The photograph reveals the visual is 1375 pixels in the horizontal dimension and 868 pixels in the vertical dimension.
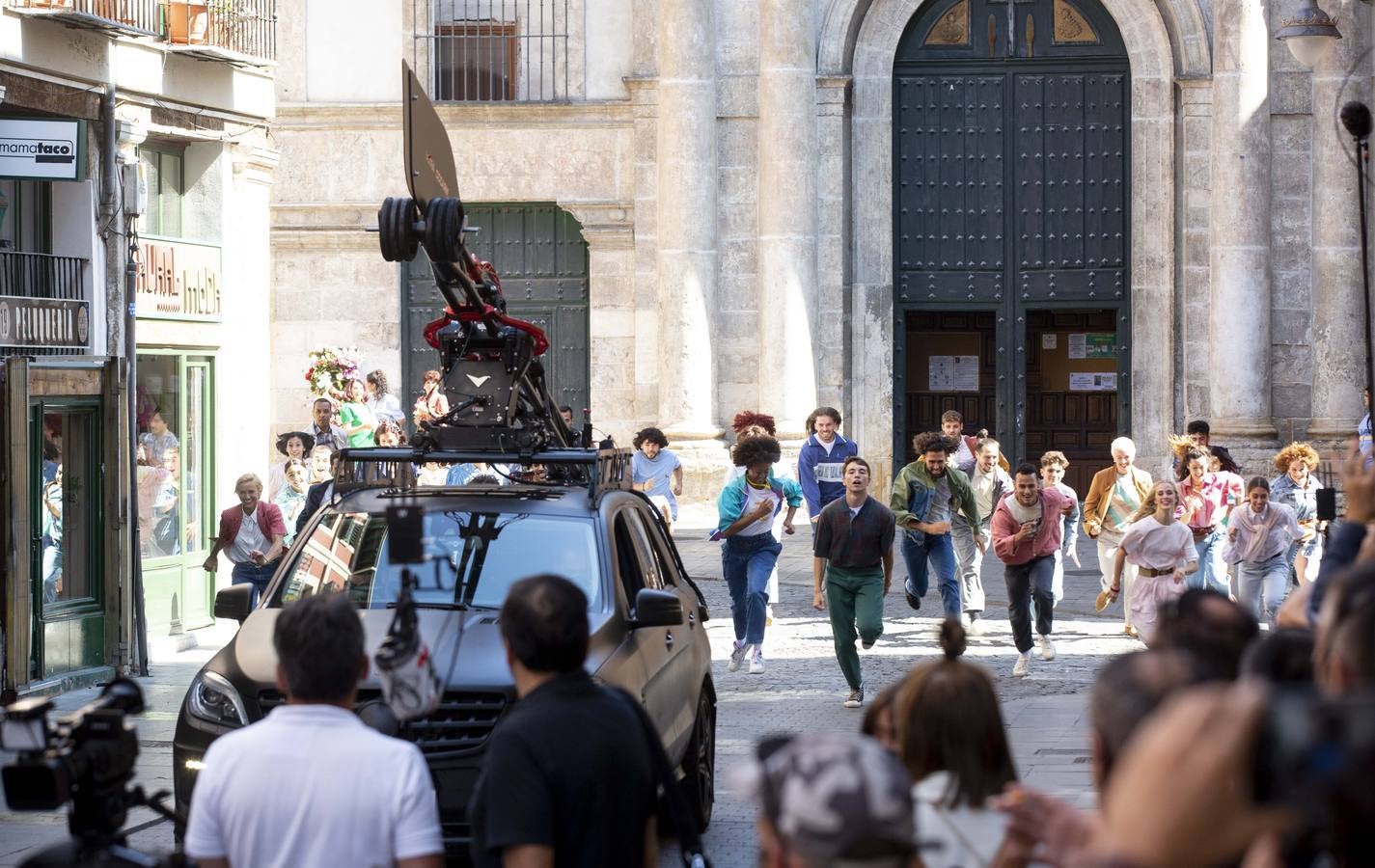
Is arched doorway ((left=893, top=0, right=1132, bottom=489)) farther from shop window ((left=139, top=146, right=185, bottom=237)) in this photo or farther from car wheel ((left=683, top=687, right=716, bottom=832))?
car wheel ((left=683, top=687, right=716, bottom=832))

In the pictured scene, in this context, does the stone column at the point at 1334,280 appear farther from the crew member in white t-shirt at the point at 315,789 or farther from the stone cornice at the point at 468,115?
the crew member in white t-shirt at the point at 315,789

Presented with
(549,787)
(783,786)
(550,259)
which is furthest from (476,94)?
(783,786)

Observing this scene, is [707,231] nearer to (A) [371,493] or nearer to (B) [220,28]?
(B) [220,28]

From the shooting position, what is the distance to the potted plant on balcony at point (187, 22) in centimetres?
1717

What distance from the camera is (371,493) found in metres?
9.91

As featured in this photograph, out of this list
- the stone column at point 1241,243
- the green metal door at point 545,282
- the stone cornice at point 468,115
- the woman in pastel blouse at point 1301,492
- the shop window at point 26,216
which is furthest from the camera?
the green metal door at point 545,282

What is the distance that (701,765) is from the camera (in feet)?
32.4

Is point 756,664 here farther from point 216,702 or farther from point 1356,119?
point 216,702

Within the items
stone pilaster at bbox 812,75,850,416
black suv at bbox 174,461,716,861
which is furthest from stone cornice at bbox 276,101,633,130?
black suv at bbox 174,461,716,861

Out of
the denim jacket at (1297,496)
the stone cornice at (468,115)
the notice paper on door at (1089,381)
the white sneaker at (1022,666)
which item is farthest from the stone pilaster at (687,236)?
the white sneaker at (1022,666)

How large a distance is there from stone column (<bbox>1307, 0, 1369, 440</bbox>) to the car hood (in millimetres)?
17714

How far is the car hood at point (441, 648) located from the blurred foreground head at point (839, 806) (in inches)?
198

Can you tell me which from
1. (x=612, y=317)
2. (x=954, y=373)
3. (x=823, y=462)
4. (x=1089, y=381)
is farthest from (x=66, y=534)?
(x=1089, y=381)

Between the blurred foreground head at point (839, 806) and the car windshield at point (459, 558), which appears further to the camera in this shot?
the car windshield at point (459, 558)
